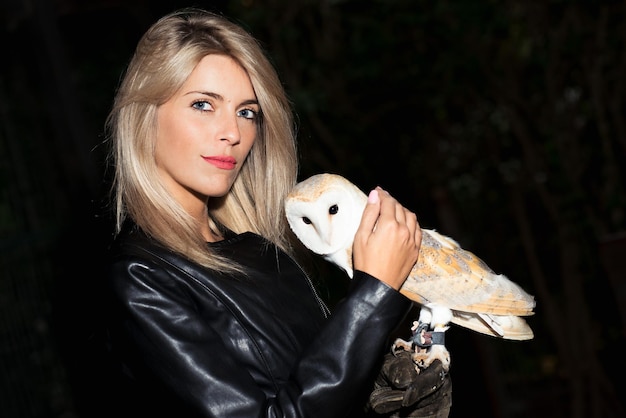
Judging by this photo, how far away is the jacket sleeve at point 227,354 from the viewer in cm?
116

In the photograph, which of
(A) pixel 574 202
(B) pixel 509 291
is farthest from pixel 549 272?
(B) pixel 509 291

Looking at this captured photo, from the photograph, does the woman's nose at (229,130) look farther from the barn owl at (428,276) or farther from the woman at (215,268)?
the barn owl at (428,276)

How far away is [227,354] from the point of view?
3.99 ft

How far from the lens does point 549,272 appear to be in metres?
4.23

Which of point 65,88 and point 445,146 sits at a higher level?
point 65,88

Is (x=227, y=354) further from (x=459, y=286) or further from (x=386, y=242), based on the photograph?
(x=459, y=286)

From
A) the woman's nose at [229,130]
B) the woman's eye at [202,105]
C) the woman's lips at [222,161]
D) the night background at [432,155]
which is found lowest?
the night background at [432,155]

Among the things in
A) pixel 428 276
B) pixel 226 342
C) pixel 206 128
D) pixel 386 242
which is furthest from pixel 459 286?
pixel 206 128

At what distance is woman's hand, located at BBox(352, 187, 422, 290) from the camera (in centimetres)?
126

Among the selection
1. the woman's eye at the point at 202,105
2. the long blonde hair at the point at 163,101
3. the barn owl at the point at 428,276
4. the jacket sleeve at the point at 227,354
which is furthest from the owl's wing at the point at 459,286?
the woman's eye at the point at 202,105

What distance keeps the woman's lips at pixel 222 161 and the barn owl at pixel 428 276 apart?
0.13m

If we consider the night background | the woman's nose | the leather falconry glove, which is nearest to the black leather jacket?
the leather falconry glove

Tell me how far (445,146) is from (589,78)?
3.10 feet

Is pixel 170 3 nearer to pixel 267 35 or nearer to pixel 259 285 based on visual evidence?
pixel 267 35
